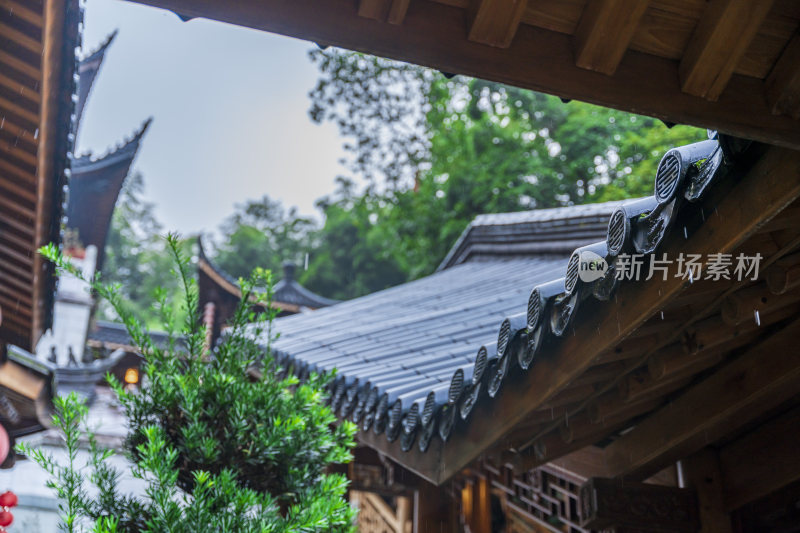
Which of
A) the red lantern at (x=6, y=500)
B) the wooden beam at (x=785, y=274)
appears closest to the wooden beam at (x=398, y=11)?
the wooden beam at (x=785, y=274)

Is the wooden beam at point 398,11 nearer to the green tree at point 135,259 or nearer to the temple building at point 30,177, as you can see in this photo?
the temple building at point 30,177

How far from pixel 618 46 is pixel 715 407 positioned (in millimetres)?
1832

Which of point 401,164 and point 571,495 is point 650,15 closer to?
point 571,495

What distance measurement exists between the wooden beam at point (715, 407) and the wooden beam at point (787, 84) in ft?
4.14

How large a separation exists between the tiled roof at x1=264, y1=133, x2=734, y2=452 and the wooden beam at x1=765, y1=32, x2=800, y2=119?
17 centimetres

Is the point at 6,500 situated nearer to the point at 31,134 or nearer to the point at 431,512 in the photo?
the point at 31,134

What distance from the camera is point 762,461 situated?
9.16 ft

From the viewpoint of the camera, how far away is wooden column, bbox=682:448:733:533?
9.55 ft

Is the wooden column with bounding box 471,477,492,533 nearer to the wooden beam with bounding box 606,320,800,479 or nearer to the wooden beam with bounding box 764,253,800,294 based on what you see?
the wooden beam with bounding box 606,320,800,479

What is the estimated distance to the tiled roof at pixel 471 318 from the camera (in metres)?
1.72

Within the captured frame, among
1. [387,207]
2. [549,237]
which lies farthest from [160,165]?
[549,237]

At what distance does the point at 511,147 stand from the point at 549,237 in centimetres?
904

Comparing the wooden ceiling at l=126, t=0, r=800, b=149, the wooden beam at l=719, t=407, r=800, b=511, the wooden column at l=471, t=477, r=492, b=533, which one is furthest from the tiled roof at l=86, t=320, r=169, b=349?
the wooden ceiling at l=126, t=0, r=800, b=149

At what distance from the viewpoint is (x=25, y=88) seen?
3.96 meters
